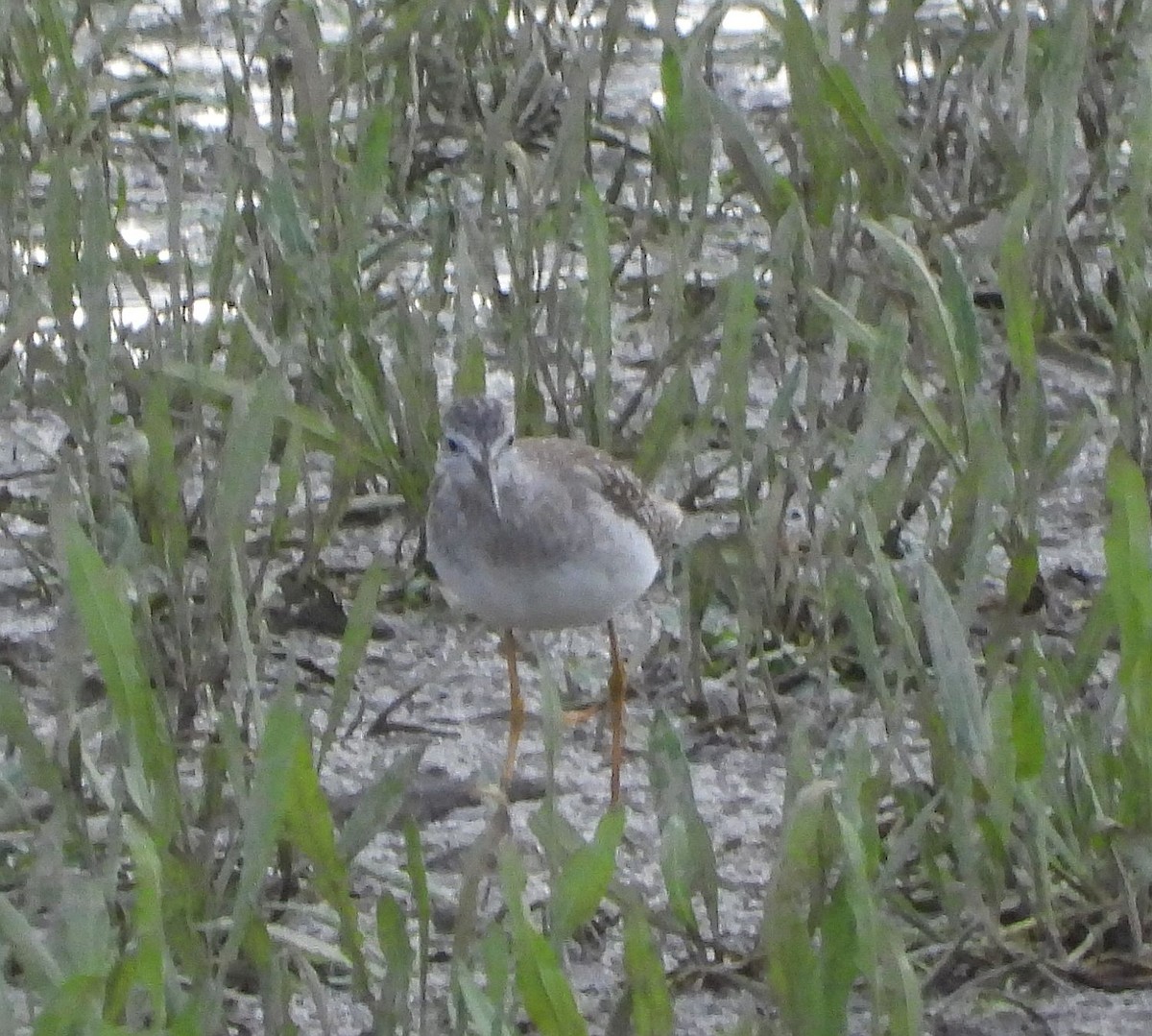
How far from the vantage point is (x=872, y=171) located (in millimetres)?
4969

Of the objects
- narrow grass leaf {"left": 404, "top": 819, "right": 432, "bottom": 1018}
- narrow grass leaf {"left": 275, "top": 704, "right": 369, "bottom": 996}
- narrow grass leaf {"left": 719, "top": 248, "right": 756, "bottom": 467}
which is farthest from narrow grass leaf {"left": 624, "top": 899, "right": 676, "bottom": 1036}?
narrow grass leaf {"left": 719, "top": 248, "right": 756, "bottom": 467}

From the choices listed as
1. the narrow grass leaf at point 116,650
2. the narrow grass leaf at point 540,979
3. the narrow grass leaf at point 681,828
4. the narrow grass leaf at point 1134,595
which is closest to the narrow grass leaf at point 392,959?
the narrow grass leaf at point 540,979

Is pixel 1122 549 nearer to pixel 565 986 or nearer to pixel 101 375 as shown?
pixel 565 986

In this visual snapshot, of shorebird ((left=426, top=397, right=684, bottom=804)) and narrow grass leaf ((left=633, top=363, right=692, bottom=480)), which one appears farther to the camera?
narrow grass leaf ((left=633, top=363, right=692, bottom=480))

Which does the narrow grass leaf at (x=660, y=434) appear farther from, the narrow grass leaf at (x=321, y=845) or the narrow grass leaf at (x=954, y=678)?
the narrow grass leaf at (x=321, y=845)

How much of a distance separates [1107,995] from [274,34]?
13.4 feet

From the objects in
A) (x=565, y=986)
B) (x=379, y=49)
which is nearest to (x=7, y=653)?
(x=565, y=986)

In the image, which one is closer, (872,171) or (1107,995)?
(1107,995)

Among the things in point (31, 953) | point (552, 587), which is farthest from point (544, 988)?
point (552, 587)

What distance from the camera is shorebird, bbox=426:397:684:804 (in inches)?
154

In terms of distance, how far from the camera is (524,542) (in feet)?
12.9

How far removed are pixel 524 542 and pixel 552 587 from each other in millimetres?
94

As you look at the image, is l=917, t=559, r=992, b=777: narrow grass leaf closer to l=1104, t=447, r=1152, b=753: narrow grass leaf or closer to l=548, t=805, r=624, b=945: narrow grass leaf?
l=1104, t=447, r=1152, b=753: narrow grass leaf

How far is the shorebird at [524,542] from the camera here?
392 cm
